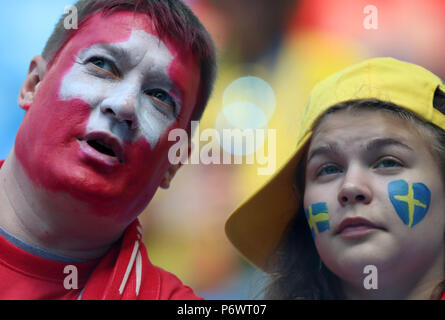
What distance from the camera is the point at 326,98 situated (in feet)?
4.98

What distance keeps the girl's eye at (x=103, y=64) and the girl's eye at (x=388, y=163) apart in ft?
2.68

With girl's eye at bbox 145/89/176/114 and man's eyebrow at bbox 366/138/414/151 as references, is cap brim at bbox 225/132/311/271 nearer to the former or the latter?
man's eyebrow at bbox 366/138/414/151

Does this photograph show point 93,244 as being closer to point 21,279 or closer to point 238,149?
point 21,279

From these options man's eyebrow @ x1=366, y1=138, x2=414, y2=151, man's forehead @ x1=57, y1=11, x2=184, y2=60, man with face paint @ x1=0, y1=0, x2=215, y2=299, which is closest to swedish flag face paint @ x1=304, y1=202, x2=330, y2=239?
man's eyebrow @ x1=366, y1=138, x2=414, y2=151

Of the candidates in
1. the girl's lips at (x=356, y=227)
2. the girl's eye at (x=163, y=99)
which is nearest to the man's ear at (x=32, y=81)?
the girl's eye at (x=163, y=99)

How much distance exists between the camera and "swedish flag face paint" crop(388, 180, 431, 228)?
4.20 feet

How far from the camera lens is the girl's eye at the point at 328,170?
142cm

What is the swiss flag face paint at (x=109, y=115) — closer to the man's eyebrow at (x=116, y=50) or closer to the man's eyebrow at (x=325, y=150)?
the man's eyebrow at (x=116, y=50)

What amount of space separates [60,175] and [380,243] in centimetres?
87

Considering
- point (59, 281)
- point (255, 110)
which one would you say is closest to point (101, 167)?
point (59, 281)

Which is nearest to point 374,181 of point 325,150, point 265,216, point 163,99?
point 325,150

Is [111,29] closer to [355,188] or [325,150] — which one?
[325,150]

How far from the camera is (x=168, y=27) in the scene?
4.72ft

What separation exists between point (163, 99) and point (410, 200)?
772mm
